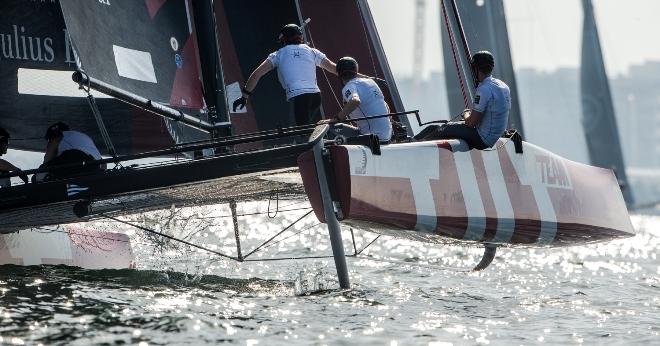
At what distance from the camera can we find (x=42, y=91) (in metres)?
9.07

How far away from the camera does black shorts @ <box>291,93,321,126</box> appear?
761cm

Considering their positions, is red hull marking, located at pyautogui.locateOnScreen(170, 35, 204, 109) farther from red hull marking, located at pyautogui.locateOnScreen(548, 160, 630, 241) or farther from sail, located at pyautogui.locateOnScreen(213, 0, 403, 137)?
red hull marking, located at pyautogui.locateOnScreen(548, 160, 630, 241)

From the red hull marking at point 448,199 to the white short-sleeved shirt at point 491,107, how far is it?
410mm

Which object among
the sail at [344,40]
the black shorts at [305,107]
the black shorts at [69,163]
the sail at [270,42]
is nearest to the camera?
the black shorts at [69,163]

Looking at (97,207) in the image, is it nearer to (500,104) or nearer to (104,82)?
(104,82)

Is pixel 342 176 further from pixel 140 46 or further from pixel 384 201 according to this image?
pixel 140 46

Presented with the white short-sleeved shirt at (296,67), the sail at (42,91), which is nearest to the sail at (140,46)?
the white short-sleeved shirt at (296,67)

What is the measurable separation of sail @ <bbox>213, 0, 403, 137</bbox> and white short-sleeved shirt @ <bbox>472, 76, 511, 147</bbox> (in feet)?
6.31

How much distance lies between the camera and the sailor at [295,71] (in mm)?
7508

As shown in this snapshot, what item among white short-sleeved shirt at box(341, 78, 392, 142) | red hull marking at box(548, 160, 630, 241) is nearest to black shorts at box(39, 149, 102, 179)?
white short-sleeved shirt at box(341, 78, 392, 142)

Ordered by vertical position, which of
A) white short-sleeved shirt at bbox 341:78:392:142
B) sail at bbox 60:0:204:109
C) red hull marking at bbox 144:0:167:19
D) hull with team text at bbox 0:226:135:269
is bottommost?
hull with team text at bbox 0:226:135:269

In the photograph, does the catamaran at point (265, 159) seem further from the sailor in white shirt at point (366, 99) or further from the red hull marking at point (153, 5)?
the sailor in white shirt at point (366, 99)

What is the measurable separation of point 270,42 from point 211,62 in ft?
5.09

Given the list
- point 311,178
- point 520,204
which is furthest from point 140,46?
point 520,204
